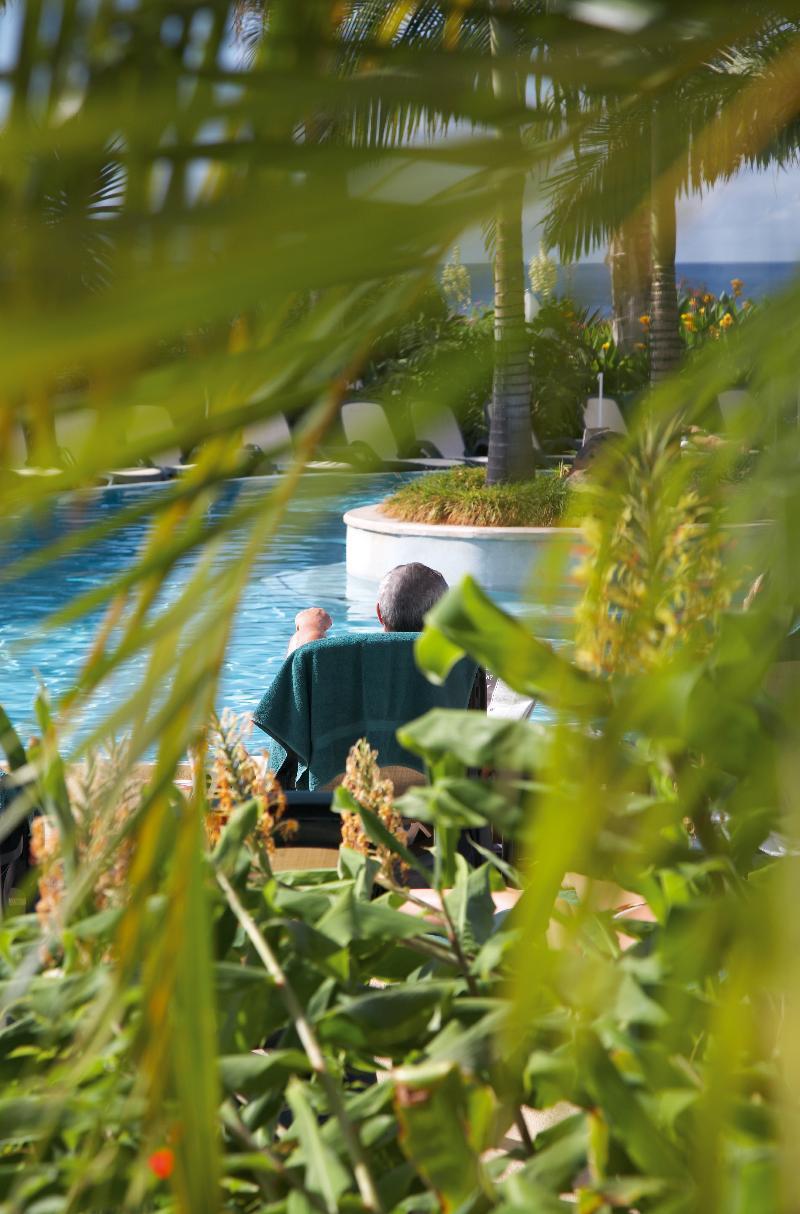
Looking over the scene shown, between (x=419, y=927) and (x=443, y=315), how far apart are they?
0.37 meters

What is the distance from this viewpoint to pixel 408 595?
4.19 m

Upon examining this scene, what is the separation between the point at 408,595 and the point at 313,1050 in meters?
3.62

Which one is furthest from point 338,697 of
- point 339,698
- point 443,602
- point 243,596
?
point 243,596

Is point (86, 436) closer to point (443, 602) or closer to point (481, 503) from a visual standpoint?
point (443, 602)

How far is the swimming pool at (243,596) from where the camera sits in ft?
1.10

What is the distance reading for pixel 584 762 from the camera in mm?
334

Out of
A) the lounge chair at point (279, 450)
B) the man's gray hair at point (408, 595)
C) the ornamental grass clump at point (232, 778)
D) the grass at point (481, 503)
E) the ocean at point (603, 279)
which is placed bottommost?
the grass at point (481, 503)

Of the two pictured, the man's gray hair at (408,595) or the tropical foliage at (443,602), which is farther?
the man's gray hair at (408,595)

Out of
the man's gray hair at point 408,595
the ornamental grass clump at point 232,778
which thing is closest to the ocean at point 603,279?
the ornamental grass clump at point 232,778

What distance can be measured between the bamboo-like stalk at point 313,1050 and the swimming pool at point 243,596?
5.9 inches

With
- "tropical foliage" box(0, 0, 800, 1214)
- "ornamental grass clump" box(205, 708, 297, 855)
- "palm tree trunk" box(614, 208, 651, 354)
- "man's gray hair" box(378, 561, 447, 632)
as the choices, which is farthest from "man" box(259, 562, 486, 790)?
"palm tree trunk" box(614, 208, 651, 354)

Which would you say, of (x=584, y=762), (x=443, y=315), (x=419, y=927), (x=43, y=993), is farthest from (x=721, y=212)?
(x=43, y=993)

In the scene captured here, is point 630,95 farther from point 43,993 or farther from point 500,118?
point 43,993

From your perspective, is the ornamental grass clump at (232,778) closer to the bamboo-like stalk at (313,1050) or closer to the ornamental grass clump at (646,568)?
the bamboo-like stalk at (313,1050)
